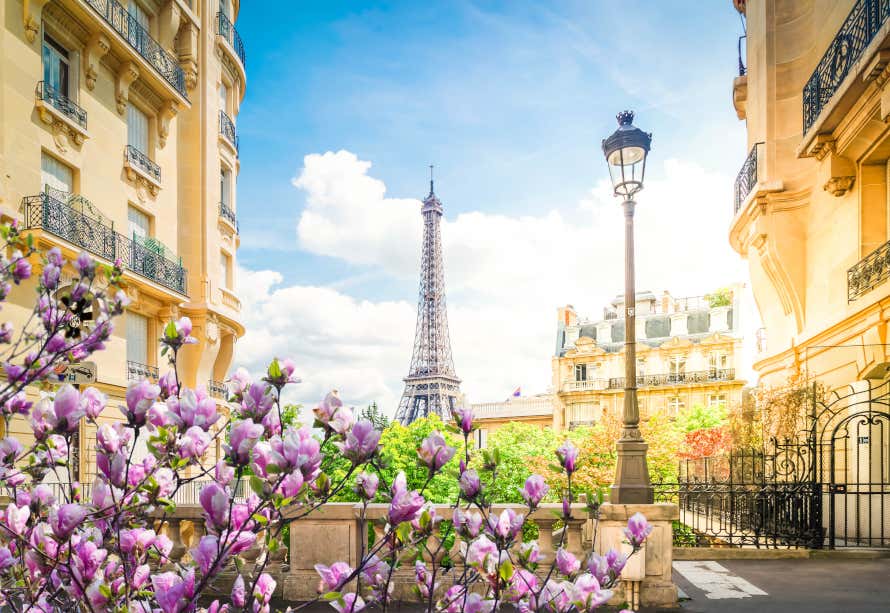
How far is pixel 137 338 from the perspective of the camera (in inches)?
806

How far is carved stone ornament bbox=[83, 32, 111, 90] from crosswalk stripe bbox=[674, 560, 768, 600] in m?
18.6

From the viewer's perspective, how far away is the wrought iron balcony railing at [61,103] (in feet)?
52.9

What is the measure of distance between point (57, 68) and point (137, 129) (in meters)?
4.02

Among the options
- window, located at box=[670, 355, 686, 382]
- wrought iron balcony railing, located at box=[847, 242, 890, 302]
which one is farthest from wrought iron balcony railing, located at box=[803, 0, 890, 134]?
window, located at box=[670, 355, 686, 382]

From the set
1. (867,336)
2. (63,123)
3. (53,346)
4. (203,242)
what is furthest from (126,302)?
(203,242)

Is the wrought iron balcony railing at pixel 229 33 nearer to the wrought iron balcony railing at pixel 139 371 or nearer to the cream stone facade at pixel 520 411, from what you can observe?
the wrought iron balcony railing at pixel 139 371

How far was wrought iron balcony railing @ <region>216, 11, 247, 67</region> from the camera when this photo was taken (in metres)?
26.4

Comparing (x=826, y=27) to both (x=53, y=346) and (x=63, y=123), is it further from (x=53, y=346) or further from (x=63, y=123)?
(x=63, y=123)

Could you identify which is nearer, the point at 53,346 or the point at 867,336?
the point at 53,346

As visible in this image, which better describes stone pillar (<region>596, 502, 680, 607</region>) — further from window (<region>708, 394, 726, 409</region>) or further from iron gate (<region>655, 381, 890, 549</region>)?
window (<region>708, 394, 726, 409</region>)

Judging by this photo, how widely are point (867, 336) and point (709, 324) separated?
4543cm

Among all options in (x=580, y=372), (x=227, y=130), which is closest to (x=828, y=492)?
(x=227, y=130)

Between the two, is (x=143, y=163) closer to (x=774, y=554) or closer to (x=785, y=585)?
Result: (x=774, y=554)

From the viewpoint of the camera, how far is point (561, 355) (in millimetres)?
58062
